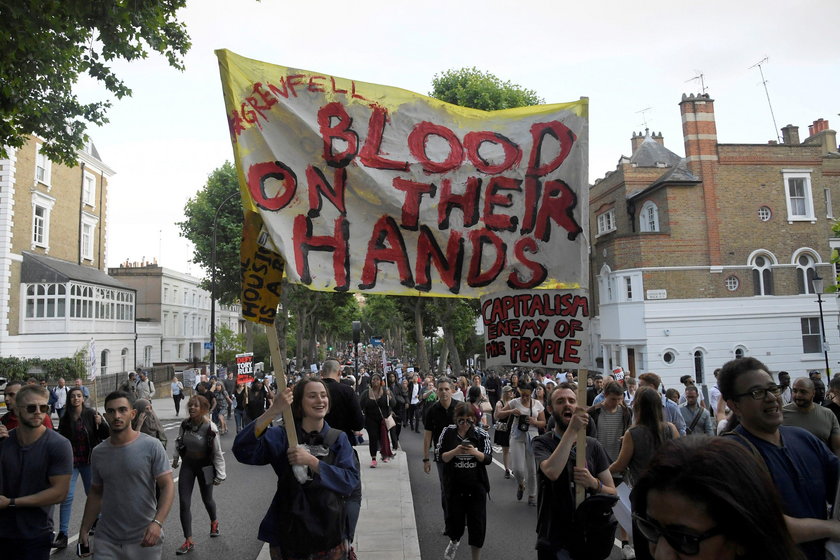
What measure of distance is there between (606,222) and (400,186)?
35565mm

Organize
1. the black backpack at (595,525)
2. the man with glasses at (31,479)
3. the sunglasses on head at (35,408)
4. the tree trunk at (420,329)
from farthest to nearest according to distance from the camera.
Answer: the tree trunk at (420,329)
the sunglasses on head at (35,408)
the man with glasses at (31,479)
the black backpack at (595,525)

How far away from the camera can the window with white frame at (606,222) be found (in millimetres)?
37219

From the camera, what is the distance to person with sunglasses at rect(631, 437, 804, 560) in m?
1.54

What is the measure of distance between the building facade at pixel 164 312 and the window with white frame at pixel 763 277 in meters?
43.2

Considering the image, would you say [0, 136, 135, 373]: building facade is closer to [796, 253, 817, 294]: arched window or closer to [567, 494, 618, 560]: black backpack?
[567, 494, 618, 560]: black backpack

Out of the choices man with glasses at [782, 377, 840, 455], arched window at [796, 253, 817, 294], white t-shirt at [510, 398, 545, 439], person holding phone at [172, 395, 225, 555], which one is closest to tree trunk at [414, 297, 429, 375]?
arched window at [796, 253, 817, 294]

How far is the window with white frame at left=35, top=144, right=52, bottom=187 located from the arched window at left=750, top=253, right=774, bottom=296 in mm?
37798

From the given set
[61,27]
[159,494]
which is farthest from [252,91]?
[61,27]

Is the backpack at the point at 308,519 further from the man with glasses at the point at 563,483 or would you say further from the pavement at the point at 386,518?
the pavement at the point at 386,518

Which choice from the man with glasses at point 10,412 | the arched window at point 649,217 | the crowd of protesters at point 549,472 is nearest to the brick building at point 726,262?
the arched window at point 649,217

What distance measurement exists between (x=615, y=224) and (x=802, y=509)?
35539 millimetres

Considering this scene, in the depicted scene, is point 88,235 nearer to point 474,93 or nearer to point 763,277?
point 474,93

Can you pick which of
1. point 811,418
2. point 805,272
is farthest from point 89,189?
point 811,418

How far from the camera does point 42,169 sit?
1346 inches
